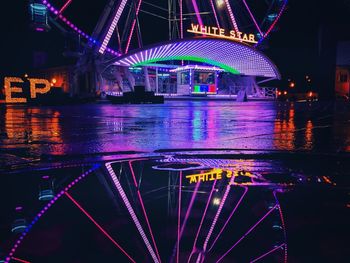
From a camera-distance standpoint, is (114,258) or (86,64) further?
(86,64)

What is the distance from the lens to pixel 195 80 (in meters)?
52.5

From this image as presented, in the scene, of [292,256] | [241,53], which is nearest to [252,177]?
[292,256]

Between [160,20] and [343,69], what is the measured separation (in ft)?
101

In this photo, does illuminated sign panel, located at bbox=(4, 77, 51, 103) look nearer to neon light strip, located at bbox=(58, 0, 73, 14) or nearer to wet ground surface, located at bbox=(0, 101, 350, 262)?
neon light strip, located at bbox=(58, 0, 73, 14)

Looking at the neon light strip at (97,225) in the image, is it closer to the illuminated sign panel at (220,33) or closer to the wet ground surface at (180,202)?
the wet ground surface at (180,202)

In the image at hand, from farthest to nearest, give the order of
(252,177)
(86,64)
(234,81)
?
1. (234,81)
2. (86,64)
3. (252,177)

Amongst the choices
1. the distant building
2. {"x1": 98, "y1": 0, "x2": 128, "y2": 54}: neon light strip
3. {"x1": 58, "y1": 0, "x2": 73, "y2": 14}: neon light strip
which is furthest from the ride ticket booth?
{"x1": 58, "y1": 0, "x2": 73, "y2": 14}: neon light strip

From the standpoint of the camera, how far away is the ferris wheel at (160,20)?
129 ft

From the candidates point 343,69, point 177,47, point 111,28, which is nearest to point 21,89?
point 111,28

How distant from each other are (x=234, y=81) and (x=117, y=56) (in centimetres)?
2772

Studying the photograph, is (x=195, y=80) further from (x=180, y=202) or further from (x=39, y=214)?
(x=39, y=214)

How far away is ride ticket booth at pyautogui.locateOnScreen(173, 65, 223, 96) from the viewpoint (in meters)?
51.7

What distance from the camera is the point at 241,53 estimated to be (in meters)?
48.9

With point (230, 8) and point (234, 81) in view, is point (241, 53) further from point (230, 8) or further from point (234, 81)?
point (234, 81)
